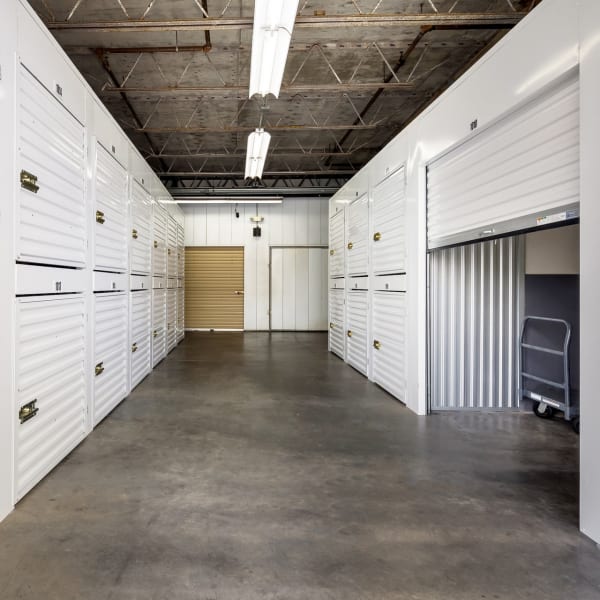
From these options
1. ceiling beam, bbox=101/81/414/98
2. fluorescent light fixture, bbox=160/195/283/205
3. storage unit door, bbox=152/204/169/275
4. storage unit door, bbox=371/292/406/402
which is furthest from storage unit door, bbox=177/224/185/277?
storage unit door, bbox=371/292/406/402

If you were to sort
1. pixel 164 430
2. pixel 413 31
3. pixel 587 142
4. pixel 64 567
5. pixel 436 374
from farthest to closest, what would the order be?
1. pixel 413 31
2. pixel 436 374
3. pixel 164 430
4. pixel 587 142
5. pixel 64 567

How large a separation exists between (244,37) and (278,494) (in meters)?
5.33

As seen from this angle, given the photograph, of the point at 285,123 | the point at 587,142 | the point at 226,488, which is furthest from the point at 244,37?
the point at 226,488

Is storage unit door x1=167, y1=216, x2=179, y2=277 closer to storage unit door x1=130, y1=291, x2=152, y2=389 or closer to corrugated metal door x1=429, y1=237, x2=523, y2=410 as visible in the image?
storage unit door x1=130, y1=291, x2=152, y2=389

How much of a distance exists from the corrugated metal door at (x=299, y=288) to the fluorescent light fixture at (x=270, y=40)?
751cm

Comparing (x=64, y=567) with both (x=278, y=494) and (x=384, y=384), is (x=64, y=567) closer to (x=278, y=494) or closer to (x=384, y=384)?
(x=278, y=494)

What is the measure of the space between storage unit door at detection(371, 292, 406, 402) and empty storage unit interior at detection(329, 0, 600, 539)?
2cm

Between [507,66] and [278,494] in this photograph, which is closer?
[278,494]

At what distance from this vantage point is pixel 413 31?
A: 5.10 meters

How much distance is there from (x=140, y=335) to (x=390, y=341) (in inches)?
131

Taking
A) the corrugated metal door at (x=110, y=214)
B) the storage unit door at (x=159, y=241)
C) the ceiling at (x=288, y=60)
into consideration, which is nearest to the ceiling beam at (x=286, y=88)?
the ceiling at (x=288, y=60)

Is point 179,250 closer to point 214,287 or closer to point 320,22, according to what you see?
point 214,287

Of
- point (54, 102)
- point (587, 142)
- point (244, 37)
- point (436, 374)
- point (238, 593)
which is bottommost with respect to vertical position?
point (238, 593)

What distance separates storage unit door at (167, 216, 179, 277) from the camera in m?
7.86
